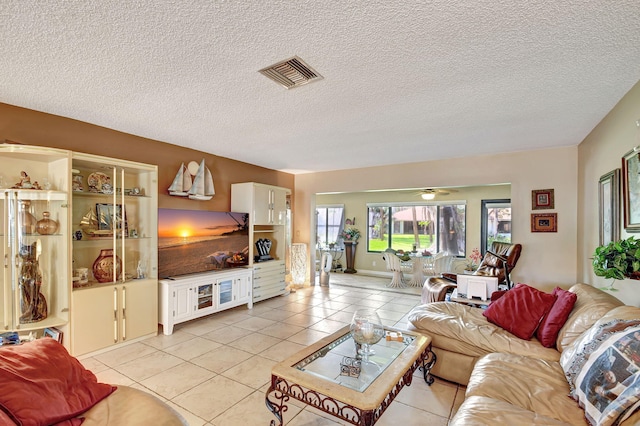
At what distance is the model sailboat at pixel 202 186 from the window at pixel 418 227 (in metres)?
5.00

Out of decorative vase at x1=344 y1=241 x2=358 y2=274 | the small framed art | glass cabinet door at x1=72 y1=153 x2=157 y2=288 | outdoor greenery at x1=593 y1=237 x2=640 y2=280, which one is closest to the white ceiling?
glass cabinet door at x1=72 y1=153 x2=157 y2=288

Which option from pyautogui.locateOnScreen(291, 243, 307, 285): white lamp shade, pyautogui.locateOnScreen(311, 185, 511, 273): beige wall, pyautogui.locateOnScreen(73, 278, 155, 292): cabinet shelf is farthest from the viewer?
pyautogui.locateOnScreen(311, 185, 511, 273): beige wall

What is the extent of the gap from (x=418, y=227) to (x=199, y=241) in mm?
5699

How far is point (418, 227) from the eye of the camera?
8141mm

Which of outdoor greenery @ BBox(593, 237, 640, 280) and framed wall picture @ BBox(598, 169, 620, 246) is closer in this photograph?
outdoor greenery @ BBox(593, 237, 640, 280)

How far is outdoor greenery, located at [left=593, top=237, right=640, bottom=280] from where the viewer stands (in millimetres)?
1692

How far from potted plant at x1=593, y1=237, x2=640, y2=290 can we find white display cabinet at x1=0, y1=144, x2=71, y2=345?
14.3ft

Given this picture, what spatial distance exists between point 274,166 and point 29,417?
4915 mm

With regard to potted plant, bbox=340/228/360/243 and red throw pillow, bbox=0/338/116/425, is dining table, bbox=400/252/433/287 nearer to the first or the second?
potted plant, bbox=340/228/360/243

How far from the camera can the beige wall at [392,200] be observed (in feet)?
23.7

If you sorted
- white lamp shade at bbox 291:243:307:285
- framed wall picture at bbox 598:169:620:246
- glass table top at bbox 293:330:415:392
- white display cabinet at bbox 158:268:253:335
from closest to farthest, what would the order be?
glass table top at bbox 293:330:415:392 → framed wall picture at bbox 598:169:620:246 → white display cabinet at bbox 158:268:253:335 → white lamp shade at bbox 291:243:307:285

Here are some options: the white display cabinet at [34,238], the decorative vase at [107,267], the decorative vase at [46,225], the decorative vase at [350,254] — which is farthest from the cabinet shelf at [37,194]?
the decorative vase at [350,254]

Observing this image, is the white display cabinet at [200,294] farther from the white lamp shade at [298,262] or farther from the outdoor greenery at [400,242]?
the outdoor greenery at [400,242]

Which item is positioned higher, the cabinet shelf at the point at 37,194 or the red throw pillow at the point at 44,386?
the cabinet shelf at the point at 37,194
